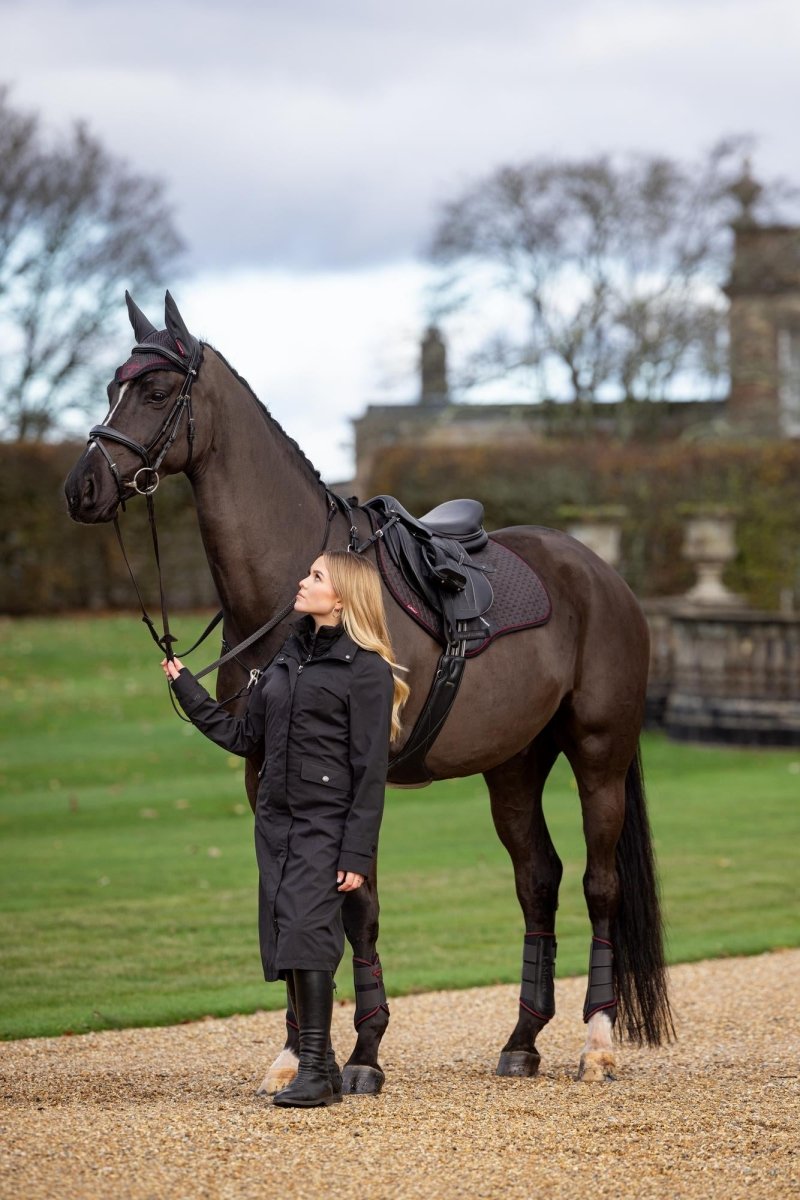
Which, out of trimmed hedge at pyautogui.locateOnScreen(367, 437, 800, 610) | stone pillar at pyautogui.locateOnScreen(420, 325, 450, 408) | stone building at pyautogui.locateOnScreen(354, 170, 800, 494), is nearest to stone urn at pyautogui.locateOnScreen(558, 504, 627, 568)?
trimmed hedge at pyautogui.locateOnScreen(367, 437, 800, 610)

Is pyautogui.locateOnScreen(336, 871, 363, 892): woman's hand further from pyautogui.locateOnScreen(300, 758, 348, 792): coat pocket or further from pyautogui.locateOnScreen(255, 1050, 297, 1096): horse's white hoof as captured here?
pyautogui.locateOnScreen(255, 1050, 297, 1096): horse's white hoof

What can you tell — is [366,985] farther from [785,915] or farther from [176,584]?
[176,584]

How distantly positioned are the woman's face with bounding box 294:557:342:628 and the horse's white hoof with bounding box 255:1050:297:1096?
1408mm

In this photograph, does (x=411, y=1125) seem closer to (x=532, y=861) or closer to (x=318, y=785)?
(x=318, y=785)

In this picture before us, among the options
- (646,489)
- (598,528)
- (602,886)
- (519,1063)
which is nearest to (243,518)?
(602,886)

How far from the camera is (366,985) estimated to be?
15.8 ft

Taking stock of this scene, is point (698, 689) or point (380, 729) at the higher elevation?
point (380, 729)

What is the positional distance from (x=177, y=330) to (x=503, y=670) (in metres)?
1.55

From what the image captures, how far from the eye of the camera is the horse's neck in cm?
486

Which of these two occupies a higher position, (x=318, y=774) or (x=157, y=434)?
(x=157, y=434)

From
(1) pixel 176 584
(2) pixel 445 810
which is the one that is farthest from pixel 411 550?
(1) pixel 176 584

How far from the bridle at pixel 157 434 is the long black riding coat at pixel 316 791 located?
615mm

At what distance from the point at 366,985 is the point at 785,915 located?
4.35 meters

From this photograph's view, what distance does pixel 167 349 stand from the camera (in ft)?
15.6
